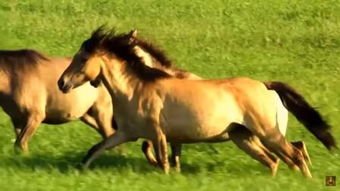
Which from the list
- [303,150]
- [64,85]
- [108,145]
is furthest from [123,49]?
[303,150]

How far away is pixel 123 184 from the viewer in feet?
36.6

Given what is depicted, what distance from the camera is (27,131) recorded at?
14.1m

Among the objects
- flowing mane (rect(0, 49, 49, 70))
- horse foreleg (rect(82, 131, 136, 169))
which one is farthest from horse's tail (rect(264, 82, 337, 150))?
flowing mane (rect(0, 49, 49, 70))

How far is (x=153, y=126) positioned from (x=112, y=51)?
112 centimetres

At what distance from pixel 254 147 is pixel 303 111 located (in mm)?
816

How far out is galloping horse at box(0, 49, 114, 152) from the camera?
14.2 meters

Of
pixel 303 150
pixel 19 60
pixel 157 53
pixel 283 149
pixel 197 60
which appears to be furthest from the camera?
pixel 197 60

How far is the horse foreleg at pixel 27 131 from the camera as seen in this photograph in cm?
1390

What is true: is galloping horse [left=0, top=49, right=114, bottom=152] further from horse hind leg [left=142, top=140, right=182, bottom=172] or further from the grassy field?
horse hind leg [left=142, top=140, right=182, bottom=172]

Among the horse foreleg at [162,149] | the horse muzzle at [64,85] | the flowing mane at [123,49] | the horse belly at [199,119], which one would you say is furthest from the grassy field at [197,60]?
the flowing mane at [123,49]

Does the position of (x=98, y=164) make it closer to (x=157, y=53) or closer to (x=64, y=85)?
(x=64, y=85)

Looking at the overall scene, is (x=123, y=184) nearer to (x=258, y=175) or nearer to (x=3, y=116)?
(x=258, y=175)

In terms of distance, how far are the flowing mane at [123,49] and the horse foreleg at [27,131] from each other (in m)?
1.72

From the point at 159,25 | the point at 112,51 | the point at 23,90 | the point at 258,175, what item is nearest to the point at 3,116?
the point at 23,90
